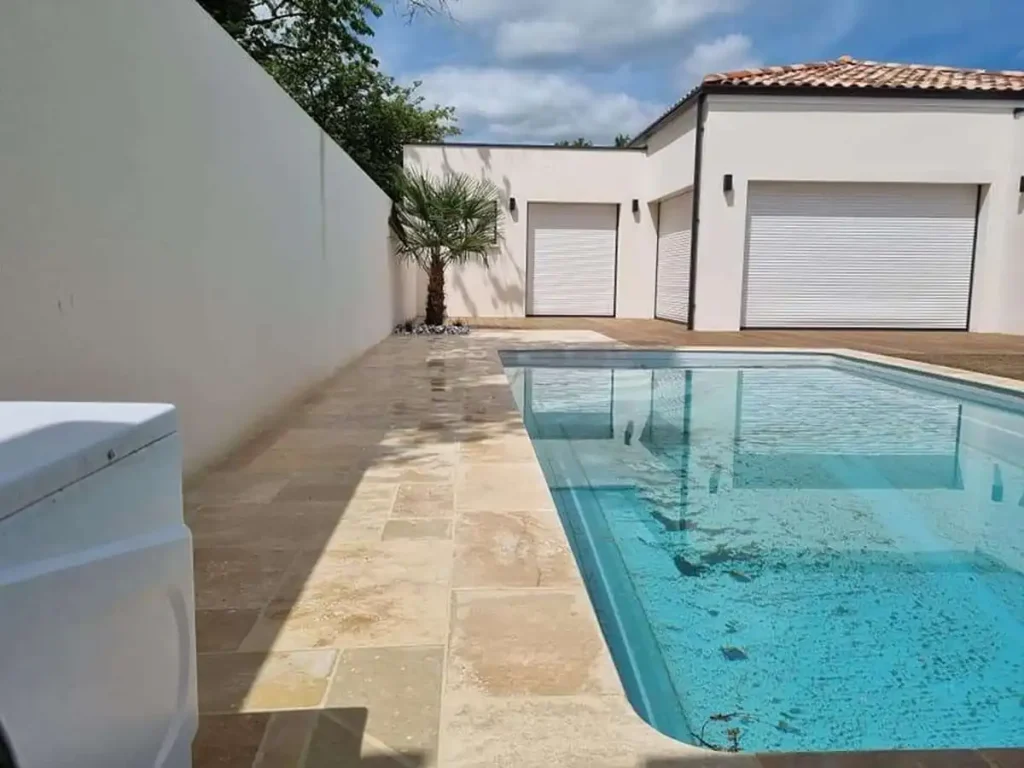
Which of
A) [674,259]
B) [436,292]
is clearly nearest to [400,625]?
[436,292]

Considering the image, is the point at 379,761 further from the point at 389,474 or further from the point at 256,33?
the point at 256,33

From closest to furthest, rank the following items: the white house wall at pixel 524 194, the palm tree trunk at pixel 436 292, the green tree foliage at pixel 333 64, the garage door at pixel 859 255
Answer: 1. the palm tree trunk at pixel 436 292
2. the garage door at pixel 859 255
3. the white house wall at pixel 524 194
4. the green tree foliage at pixel 333 64

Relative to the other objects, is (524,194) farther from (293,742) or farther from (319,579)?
(293,742)

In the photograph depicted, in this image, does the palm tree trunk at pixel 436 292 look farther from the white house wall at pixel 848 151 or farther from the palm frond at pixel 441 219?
the white house wall at pixel 848 151

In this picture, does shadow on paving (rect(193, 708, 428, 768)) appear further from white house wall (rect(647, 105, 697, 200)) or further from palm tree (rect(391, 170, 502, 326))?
white house wall (rect(647, 105, 697, 200))

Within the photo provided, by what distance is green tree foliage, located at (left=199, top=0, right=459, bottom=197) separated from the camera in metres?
17.9

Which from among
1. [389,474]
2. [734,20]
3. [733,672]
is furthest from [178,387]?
[734,20]

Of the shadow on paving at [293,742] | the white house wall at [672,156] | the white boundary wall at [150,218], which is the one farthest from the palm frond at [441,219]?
the shadow on paving at [293,742]

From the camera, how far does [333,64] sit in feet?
63.2

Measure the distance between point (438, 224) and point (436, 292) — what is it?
1.25 meters

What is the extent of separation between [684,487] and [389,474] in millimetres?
1878

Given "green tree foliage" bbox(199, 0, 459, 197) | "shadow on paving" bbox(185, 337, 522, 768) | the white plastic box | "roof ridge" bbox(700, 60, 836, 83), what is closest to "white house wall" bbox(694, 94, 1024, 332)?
"roof ridge" bbox(700, 60, 836, 83)

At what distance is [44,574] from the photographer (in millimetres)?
959

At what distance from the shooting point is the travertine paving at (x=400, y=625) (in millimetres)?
1750
